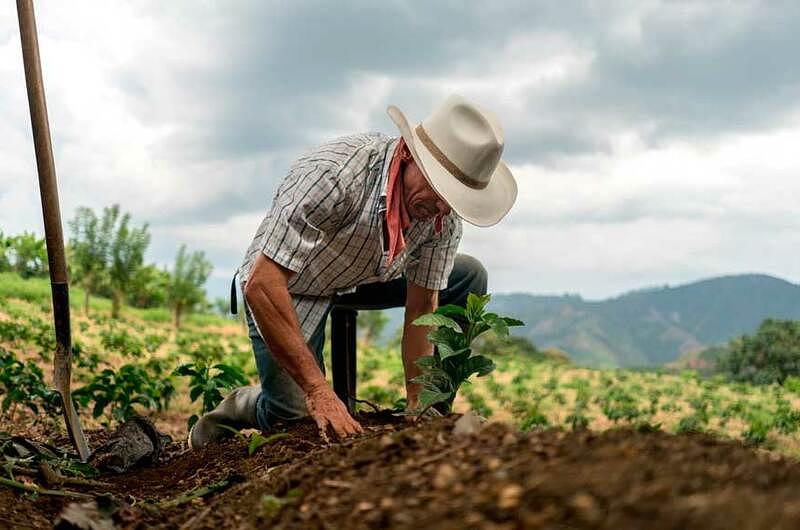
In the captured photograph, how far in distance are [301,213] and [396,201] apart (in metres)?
0.39

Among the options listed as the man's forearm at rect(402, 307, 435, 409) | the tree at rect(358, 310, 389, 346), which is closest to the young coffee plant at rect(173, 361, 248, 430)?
the man's forearm at rect(402, 307, 435, 409)

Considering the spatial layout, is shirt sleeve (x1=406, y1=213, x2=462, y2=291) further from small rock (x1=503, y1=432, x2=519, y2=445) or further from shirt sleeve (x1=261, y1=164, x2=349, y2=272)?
small rock (x1=503, y1=432, x2=519, y2=445)

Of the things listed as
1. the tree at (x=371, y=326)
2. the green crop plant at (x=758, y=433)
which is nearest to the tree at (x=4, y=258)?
the green crop plant at (x=758, y=433)

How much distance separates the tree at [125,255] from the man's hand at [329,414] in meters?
12.6

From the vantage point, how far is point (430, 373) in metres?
3.14

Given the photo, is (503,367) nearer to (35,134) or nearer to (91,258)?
(91,258)

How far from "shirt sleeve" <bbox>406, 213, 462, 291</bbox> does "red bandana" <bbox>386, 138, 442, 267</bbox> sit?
415 millimetres

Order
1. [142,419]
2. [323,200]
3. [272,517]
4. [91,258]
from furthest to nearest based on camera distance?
[91,258], [142,419], [323,200], [272,517]

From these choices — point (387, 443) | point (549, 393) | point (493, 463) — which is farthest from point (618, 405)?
point (493, 463)

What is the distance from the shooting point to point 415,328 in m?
4.12

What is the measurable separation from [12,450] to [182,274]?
15.5m

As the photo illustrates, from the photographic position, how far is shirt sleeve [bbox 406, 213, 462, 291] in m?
3.97

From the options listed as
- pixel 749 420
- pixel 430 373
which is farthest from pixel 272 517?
pixel 749 420

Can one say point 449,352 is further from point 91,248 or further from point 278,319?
point 91,248
